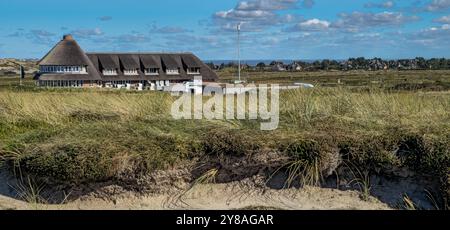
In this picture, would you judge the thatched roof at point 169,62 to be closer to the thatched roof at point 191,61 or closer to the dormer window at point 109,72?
the thatched roof at point 191,61

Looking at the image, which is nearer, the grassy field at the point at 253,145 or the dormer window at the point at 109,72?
the grassy field at the point at 253,145

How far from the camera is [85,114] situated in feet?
38.6

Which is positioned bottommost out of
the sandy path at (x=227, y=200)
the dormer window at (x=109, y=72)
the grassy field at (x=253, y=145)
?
the sandy path at (x=227, y=200)

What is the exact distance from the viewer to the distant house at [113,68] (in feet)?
207

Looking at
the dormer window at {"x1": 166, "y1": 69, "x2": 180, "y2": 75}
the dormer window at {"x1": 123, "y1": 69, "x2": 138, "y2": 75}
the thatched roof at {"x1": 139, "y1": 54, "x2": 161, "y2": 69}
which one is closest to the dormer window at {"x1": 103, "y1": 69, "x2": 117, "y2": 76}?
the dormer window at {"x1": 123, "y1": 69, "x2": 138, "y2": 75}

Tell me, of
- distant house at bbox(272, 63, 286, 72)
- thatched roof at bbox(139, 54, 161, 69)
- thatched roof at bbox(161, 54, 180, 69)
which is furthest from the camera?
distant house at bbox(272, 63, 286, 72)

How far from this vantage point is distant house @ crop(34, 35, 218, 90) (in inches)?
2482

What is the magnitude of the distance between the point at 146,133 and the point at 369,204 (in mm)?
3480

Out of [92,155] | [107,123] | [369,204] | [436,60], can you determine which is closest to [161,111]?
[107,123]

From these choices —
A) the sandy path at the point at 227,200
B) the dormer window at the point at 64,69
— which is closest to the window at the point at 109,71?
the dormer window at the point at 64,69

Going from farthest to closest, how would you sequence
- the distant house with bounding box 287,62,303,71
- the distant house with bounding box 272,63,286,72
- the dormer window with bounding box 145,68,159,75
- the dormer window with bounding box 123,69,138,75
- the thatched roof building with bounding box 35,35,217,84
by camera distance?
1. the distant house with bounding box 272,63,286,72
2. the distant house with bounding box 287,62,303,71
3. the dormer window with bounding box 145,68,159,75
4. the dormer window with bounding box 123,69,138,75
5. the thatched roof building with bounding box 35,35,217,84

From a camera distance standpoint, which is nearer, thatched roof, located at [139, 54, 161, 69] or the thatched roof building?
the thatched roof building

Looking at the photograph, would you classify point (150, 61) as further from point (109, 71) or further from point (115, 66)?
point (109, 71)

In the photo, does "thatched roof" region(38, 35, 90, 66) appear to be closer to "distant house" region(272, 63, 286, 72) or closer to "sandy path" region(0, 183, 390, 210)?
"sandy path" region(0, 183, 390, 210)
